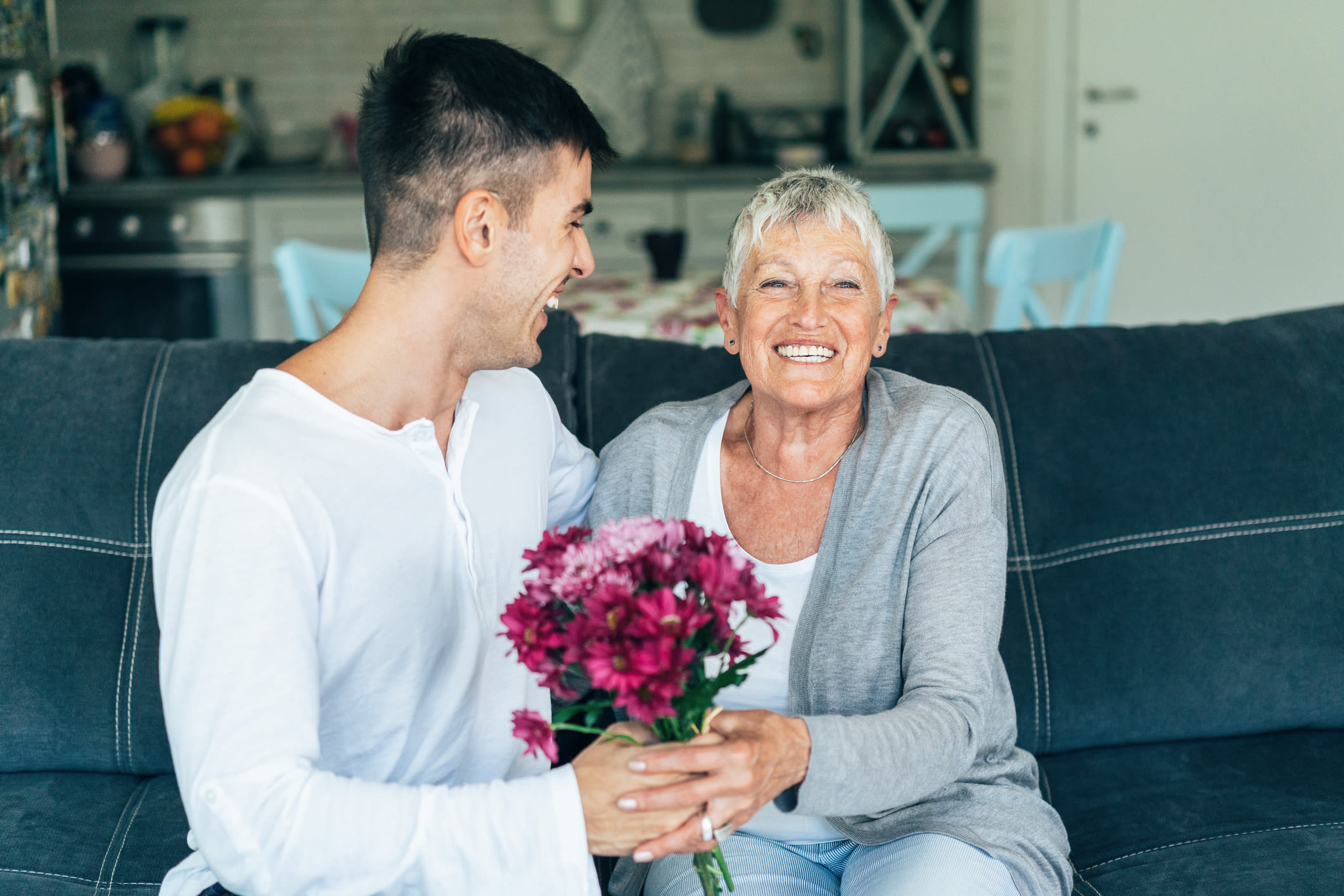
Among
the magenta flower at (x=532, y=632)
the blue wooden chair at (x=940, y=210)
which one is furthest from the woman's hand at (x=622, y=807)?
the blue wooden chair at (x=940, y=210)

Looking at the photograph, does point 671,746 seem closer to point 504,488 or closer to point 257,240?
point 504,488

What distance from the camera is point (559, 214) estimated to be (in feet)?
4.15

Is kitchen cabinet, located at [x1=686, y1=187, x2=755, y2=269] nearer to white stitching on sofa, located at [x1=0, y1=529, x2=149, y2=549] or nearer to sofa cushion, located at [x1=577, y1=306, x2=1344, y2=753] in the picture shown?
sofa cushion, located at [x1=577, y1=306, x2=1344, y2=753]

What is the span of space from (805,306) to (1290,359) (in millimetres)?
855

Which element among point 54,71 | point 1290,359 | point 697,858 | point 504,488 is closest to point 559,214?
point 504,488

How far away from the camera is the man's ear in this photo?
1.21m

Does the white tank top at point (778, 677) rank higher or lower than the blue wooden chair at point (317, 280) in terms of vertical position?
lower

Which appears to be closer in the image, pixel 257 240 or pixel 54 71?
pixel 54 71

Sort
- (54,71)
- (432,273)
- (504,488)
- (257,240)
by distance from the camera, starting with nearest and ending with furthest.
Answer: (432,273), (504,488), (54,71), (257,240)

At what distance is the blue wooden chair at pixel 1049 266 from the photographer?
8.39 feet

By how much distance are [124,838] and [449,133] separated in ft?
3.29

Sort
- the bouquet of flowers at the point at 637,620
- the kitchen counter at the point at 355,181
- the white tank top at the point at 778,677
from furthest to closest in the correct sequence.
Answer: the kitchen counter at the point at 355,181, the white tank top at the point at 778,677, the bouquet of flowers at the point at 637,620

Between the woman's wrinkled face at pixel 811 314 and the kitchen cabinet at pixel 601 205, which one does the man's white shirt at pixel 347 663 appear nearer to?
the woman's wrinkled face at pixel 811 314

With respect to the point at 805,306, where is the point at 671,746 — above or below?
below
